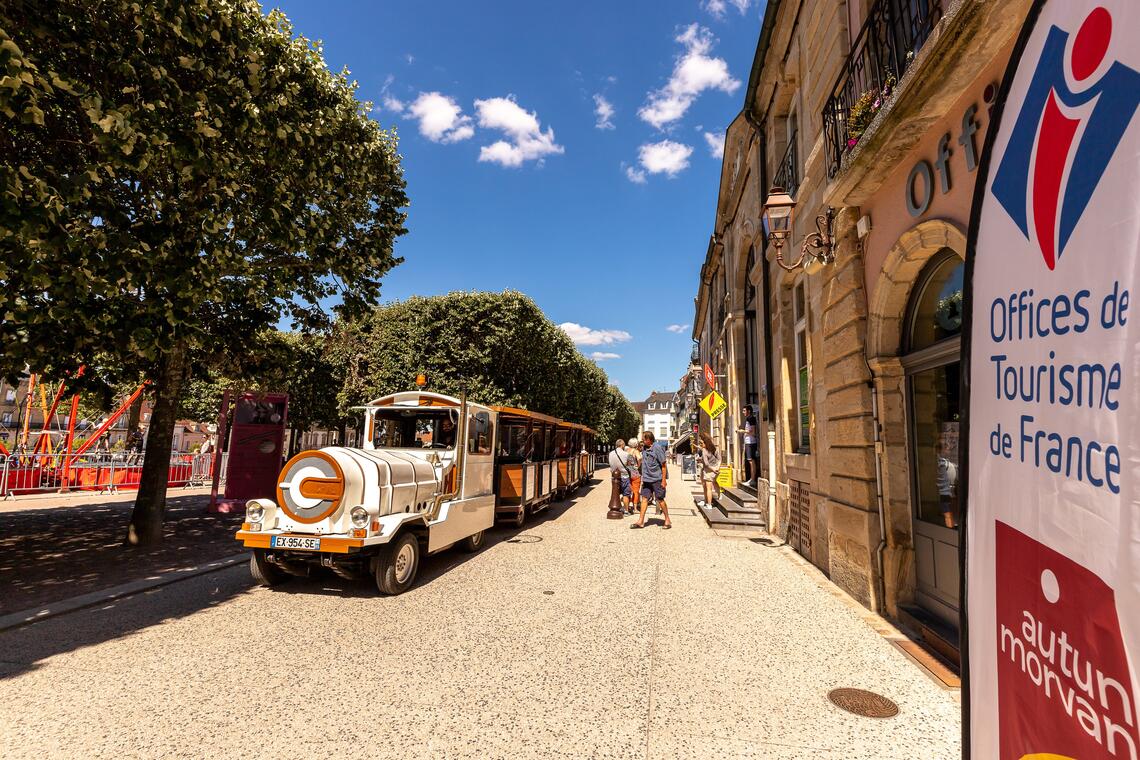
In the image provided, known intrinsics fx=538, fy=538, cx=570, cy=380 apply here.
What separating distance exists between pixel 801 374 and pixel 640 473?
14.7ft

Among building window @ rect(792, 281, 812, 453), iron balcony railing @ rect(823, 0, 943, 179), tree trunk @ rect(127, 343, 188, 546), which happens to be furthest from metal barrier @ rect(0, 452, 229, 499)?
iron balcony railing @ rect(823, 0, 943, 179)

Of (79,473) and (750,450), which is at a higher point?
(750,450)

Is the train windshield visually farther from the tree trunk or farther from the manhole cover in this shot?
the manhole cover

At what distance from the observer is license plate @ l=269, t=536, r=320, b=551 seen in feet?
19.1

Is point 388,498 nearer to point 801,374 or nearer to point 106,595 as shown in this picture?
point 106,595

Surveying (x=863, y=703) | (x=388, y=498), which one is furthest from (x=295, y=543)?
(x=863, y=703)

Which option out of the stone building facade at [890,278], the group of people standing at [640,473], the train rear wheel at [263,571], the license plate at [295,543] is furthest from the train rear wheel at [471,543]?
the stone building facade at [890,278]

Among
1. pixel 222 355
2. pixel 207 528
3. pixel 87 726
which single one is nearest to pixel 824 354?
pixel 87 726

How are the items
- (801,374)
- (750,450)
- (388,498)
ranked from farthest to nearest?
1. (750,450)
2. (801,374)
3. (388,498)

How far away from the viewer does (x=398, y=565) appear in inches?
248

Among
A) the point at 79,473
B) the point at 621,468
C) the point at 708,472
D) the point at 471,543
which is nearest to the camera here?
the point at 471,543

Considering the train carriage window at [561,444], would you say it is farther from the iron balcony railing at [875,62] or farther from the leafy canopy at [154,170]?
the iron balcony railing at [875,62]

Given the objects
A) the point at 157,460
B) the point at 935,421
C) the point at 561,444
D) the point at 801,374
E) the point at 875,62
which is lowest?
the point at 157,460

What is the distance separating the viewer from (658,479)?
436 inches
